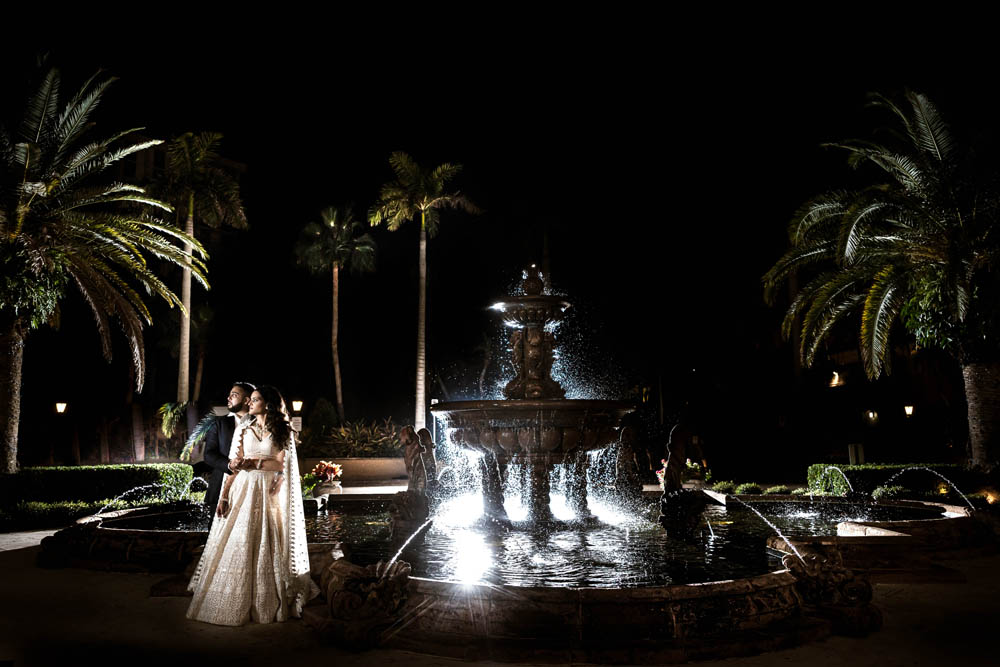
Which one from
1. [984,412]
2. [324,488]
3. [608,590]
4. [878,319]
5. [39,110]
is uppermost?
[39,110]

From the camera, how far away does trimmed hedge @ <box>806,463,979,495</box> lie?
14773 mm

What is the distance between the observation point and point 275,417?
18.0 ft

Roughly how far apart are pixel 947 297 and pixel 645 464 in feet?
38.4

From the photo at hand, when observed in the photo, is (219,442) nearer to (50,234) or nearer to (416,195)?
(50,234)

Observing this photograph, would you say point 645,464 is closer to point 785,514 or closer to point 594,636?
point 785,514

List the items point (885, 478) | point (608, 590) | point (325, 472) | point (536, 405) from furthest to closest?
point (325, 472)
point (885, 478)
point (536, 405)
point (608, 590)

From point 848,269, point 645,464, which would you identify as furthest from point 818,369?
point 848,269

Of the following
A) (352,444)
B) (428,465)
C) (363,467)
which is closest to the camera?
(428,465)

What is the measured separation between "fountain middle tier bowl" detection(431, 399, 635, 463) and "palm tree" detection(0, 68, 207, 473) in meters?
10.3

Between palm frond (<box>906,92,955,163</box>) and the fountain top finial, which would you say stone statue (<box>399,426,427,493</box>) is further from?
palm frond (<box>906,92,955,163</box>)

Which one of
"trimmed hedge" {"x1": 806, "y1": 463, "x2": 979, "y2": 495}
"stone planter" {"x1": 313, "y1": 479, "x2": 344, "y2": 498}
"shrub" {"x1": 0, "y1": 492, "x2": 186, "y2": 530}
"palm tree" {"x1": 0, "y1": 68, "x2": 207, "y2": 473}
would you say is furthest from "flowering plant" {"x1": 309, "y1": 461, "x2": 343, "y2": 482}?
"trimmed hedge" {"x1": 806, "y1": 463, "x2": 979, "y2": 495}

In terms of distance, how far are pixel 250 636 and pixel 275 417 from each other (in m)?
1.63

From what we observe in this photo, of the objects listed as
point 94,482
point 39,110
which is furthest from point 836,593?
point 39,110

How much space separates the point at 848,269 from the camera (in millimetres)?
16844
